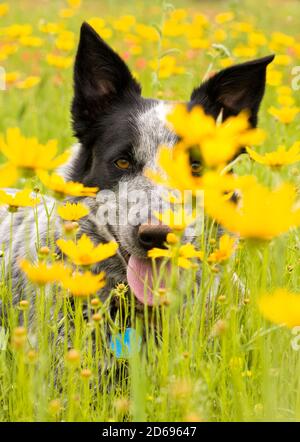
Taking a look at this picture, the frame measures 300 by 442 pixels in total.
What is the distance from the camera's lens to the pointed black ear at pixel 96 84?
3338mm

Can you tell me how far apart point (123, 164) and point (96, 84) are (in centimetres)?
53

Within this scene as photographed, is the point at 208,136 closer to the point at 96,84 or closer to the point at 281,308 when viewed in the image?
the point at 281,308

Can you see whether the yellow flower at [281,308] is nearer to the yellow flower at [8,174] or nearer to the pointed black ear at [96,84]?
the yellow flower at [8,174]

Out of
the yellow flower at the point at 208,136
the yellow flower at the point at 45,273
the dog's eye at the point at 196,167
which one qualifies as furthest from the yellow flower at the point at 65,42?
the yellow flower at the point at 208,136

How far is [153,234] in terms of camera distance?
8.17 ft

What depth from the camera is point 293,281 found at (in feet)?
8.82

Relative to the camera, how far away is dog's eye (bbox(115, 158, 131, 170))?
3166 mm

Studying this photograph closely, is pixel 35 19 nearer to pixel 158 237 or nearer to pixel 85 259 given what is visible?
pixel 158 237

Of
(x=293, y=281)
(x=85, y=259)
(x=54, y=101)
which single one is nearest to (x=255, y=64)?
(x=293, y=281)

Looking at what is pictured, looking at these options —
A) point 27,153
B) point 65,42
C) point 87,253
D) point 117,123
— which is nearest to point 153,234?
point 87,253

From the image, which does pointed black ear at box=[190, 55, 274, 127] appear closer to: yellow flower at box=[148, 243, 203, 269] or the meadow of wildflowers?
the meadow of wildflowers
